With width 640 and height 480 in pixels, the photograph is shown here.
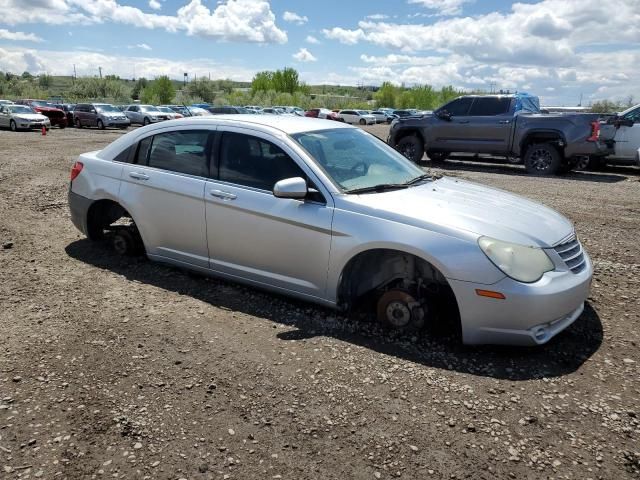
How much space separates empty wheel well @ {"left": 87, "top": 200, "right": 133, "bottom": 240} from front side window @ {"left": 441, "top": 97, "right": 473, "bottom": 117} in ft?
33.7

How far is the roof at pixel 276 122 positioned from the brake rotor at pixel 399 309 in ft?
5.17

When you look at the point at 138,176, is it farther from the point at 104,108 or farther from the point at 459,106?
the point at 104,108

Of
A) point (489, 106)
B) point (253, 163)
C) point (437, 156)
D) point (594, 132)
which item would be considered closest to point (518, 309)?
point (253, 163)

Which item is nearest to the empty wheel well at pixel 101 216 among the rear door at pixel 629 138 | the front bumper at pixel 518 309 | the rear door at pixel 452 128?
the front bumper at pixel 518 309

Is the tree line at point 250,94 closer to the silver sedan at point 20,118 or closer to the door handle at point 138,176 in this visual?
the silver sedan at point 20,118

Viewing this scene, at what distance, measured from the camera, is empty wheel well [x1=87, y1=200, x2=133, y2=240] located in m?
5.39

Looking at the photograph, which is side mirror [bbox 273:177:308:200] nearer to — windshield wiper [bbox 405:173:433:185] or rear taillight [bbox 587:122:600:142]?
windshield wiper [bbox 405:173:433:185]

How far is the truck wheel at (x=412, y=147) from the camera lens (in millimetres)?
14086

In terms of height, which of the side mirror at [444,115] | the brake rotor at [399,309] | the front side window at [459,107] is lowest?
the brake rotor at [399,309]

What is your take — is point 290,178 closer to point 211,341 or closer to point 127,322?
point 211,341

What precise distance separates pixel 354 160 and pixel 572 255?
71.2 inches

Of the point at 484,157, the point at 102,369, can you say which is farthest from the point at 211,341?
the point at 484,157

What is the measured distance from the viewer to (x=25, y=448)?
262 cm

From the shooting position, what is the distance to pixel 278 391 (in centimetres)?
312
